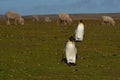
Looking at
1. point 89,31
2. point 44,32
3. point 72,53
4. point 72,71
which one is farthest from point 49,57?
point 89,31

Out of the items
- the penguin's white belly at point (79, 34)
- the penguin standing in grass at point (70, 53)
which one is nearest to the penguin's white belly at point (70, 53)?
the penguin standing in grass at point (70, 53)

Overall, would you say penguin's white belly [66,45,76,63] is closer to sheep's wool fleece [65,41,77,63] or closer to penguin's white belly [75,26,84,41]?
sheep's wool fleece [65,41,77,63]

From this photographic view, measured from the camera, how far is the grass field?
64.3 feet

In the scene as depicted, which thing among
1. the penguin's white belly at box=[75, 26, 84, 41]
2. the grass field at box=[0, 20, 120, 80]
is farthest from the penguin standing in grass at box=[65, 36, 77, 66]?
the penguin's white belly at box=[75, 26, 84, 41]

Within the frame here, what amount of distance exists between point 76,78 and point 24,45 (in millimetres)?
10328

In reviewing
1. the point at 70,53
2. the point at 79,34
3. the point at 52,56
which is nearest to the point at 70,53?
the point at 70,53

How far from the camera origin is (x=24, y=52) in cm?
2589

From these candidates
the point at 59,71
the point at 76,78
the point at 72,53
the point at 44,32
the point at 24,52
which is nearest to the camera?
the point at 76,78

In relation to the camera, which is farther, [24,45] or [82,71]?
[24,45]

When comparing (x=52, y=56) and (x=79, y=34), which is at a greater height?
(x=79, y=34)

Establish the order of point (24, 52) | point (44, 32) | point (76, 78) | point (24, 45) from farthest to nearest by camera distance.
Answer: point (44, 32)
point (24, 45)
point (24, 52)
point (76, 78)

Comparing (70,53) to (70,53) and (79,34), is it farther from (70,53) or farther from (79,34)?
(79,34)

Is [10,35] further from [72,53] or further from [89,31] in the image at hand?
[72,53]

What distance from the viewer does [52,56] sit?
81.8 feet
